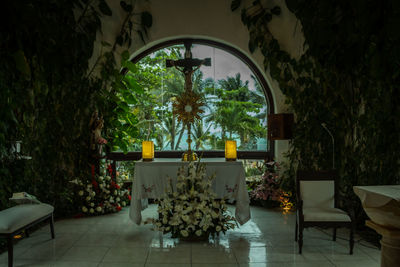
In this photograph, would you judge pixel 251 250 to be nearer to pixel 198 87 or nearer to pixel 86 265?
pixel 86 265

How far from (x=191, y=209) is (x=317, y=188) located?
1327 mm

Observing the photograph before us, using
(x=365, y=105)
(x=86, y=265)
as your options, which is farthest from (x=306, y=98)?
(x=86, y=265)

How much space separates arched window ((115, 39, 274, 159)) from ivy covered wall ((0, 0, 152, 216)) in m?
0.58

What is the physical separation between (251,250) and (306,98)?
7.86ft

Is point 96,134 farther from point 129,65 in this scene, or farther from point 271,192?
point 271,192

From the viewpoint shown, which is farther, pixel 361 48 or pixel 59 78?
pixel 59 78

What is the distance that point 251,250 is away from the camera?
10.3 ft

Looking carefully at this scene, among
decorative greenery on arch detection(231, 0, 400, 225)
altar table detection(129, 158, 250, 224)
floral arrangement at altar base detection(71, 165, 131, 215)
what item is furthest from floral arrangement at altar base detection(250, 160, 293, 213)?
floral arrangement at altar base detection(71, 165, 131, 215)

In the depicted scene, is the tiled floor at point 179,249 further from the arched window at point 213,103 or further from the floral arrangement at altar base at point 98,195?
the arched window at point 213,103

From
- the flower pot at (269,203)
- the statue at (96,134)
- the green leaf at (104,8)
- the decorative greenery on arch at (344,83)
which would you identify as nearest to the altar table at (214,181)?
the decorative greenery on arch at (344,83)

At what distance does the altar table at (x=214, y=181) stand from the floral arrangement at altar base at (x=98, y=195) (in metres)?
1.04

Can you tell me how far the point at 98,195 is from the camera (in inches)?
180

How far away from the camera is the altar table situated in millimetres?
3629

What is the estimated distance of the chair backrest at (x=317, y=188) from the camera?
3355 millimetres
